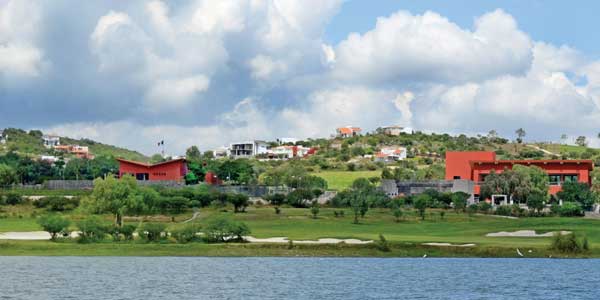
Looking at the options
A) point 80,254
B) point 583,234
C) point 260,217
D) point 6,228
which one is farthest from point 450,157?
point 80,254

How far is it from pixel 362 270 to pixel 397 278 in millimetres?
6115

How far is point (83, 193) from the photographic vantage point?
134 m

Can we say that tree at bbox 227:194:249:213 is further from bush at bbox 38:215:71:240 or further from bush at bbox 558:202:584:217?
bush at bbox 558:202:584:217

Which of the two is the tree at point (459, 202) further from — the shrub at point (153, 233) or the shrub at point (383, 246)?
the shrub at point (153, 233)

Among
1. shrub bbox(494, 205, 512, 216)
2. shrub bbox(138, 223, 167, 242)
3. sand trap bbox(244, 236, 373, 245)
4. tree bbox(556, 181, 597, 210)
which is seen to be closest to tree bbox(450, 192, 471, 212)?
shrub bbox(494, 205, 512, 216)

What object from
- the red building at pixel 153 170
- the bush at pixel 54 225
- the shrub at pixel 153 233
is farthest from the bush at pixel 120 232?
the red building at pixel 153 170

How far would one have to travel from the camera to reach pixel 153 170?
15900 centimetres

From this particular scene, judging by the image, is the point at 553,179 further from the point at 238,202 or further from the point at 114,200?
the point at 114,200

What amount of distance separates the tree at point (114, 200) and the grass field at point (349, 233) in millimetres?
5134

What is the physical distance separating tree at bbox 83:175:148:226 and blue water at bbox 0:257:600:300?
22417 mm

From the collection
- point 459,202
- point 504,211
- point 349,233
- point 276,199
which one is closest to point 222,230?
point 349,233

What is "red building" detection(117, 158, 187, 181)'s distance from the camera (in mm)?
158875

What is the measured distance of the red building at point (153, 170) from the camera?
6255 inches

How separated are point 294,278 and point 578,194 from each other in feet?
252
